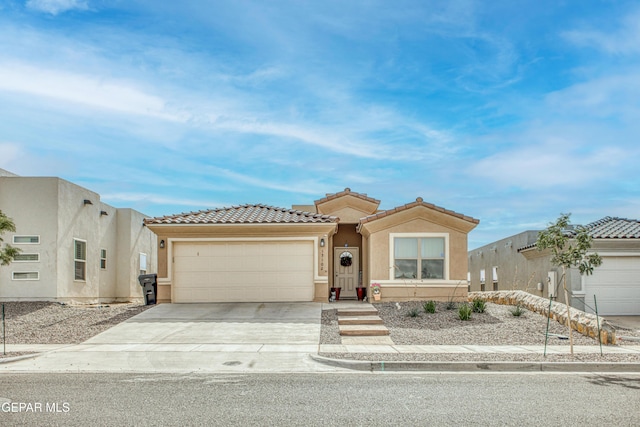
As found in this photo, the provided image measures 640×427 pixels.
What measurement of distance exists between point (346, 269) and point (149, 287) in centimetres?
778

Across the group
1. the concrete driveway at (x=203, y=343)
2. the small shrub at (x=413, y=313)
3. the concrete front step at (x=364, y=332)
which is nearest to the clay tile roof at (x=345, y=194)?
the concrete driveway at (x=203, y=343)

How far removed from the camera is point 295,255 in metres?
19.2

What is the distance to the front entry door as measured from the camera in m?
22.6

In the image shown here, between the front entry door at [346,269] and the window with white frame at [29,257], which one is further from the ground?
the window with white frame at [29,257]

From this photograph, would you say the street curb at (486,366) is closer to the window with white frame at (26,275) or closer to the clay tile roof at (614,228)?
the clay tile roof at (614,228)

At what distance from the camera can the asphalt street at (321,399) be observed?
21.9ft

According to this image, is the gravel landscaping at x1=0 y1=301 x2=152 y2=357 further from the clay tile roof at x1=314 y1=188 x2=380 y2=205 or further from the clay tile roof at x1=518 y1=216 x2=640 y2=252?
the clay tile roof at x1=518 y1=216 x2=640 y2=252

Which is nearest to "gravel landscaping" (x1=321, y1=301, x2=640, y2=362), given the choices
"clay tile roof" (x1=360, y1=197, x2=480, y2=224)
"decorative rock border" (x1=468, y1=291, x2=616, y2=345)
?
"decorative rock border" (x1=468, y1=291, x2=616, y2=345)

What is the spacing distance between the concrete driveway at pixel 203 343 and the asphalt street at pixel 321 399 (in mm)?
880

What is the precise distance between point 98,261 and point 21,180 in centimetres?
478

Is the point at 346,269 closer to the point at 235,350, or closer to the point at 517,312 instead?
the point at 517,312

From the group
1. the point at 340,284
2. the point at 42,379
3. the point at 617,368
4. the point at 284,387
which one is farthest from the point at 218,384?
the point at 340,284

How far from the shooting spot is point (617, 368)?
408 inches

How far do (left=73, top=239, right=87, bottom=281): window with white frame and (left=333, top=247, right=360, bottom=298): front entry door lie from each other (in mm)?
9870
